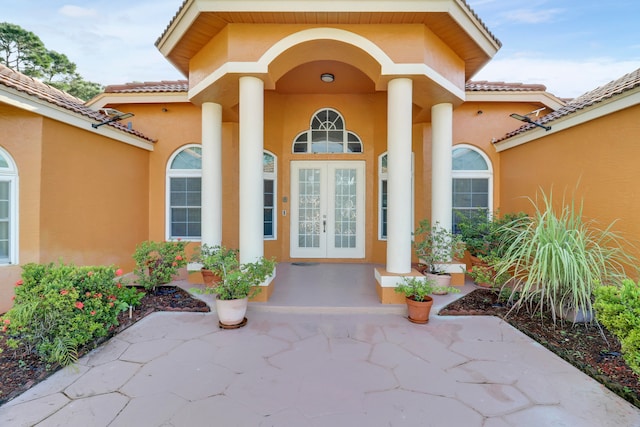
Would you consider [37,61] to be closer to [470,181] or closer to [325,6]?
[325,6]

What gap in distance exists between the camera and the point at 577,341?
361 centimetres

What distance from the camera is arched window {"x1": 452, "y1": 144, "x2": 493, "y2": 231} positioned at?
7.38 m

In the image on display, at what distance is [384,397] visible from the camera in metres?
2.59

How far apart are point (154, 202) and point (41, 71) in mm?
20148

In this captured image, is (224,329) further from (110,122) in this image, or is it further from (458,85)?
(458,85)

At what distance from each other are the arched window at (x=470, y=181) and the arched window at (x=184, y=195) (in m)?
6.52

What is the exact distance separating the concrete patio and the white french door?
3784 millimetres

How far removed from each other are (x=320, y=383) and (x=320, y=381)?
0.03 meters

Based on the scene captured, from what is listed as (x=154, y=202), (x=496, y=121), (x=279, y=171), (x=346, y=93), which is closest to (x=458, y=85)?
(x=496, y=121)

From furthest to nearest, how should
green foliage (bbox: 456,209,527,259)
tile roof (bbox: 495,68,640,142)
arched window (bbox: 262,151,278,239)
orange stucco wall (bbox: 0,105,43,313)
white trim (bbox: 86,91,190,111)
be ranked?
arched window (bbox: 262,151,278,239)
white trim (bbox: 86,91,190,111)
green foliage (bbox: 456,209,527,259)
orange stucco wall (bbox: 0,105,43,313)
tile roof (bbox: 495,68,640,142)

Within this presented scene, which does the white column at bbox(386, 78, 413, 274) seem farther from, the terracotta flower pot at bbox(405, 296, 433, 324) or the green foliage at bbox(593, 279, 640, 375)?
the green foliage at bbox(593, 279, 640, 375)

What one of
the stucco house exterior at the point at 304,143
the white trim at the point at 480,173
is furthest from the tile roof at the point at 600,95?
the white trim at the point at 480,173

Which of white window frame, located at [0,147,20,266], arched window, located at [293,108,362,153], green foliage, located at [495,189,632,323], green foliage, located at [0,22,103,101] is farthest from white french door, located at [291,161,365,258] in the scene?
green foliage, located at [0,22,103,101]

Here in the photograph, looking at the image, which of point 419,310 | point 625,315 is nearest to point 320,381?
point 419,310
